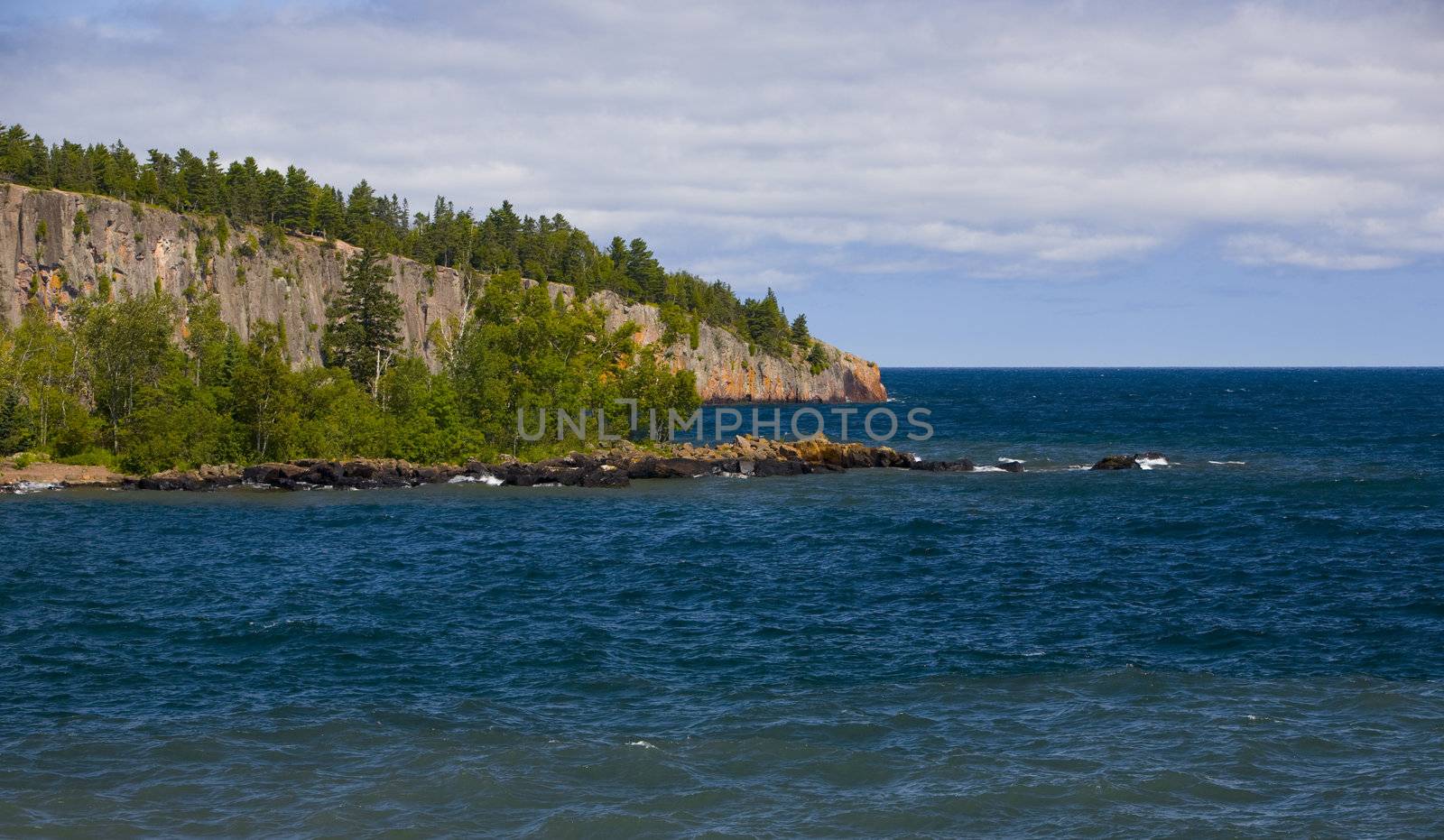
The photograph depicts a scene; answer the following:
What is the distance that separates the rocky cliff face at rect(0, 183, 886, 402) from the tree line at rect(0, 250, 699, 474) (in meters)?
4.91

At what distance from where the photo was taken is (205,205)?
116000mm

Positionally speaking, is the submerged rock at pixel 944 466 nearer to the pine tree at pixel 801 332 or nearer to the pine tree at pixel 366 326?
the pine tree at pixel 366 326

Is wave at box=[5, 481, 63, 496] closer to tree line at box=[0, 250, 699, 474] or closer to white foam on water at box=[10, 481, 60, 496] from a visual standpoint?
white foam on water at box=[10, 481, 60, 496]

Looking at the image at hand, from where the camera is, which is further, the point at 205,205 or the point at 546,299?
the point at 205,205

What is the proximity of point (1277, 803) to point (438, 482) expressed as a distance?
57309mm

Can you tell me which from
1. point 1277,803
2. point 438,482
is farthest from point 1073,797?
point 438,482

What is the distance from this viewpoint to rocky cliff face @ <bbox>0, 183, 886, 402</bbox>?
9219 centimetres

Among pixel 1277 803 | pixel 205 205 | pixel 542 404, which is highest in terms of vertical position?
pixel 205 205

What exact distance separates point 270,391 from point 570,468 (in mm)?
19249

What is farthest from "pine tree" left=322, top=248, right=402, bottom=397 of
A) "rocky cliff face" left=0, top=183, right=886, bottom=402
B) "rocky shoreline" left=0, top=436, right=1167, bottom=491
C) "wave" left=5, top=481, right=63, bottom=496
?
"wave" left=5, top=481, right=63, bottom=496

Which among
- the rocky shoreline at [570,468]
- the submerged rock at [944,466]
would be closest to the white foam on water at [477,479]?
the rocky shoreline at [570,468]

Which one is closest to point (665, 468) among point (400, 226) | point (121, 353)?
point (121, 353)

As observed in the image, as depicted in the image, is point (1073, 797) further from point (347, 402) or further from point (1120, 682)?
point (347, 402)

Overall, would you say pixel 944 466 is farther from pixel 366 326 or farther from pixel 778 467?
pixel 366 326
